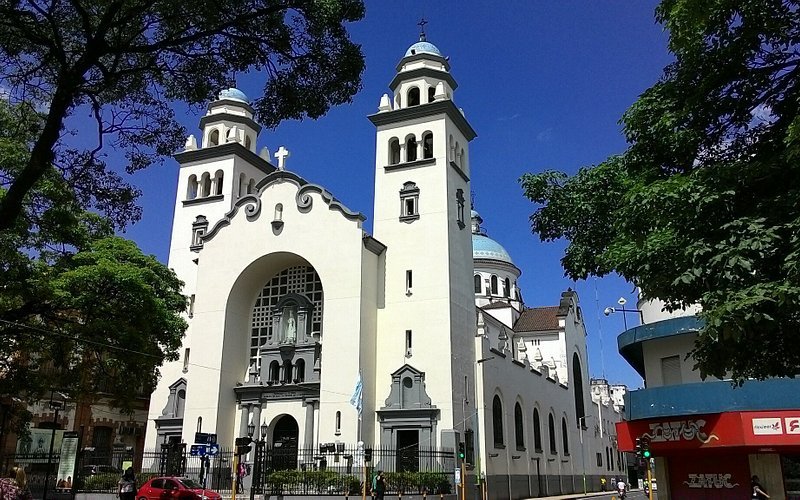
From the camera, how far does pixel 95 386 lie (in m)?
24.5

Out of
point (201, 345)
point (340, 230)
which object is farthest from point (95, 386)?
point (340, 230)

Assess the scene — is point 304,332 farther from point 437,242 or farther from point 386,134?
point 386,134

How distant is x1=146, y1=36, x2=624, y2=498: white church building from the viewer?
31812 mm

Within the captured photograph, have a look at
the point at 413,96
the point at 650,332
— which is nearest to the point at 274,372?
the point at 413,96

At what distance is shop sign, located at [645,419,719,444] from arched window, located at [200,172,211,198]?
96.9 ft

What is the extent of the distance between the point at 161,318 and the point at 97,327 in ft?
8.33

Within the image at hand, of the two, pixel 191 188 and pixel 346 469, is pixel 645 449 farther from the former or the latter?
pixel 191 188

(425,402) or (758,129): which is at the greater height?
(758,129)

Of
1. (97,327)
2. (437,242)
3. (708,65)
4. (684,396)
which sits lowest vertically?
(684,396)

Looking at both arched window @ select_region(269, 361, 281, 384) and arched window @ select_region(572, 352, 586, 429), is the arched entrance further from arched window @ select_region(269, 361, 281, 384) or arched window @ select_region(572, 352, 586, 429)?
arched window @ select_region(572, 352, 586, 429)

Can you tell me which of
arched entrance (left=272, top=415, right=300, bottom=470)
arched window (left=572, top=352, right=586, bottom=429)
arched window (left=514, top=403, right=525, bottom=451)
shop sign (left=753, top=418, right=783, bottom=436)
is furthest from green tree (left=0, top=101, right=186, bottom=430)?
arched window (left=572, top=352, right=586, bottom=429)

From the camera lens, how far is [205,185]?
41938mm

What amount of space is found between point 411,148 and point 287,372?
13586 millimetres

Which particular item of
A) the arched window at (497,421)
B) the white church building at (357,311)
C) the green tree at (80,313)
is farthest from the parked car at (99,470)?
the arched window at (497,421)
